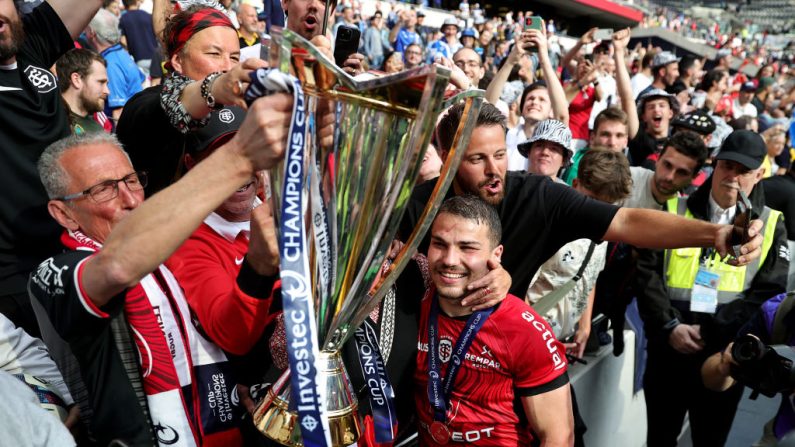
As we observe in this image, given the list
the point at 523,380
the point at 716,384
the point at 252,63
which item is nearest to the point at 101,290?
the point at 252,63

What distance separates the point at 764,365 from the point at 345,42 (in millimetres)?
1810

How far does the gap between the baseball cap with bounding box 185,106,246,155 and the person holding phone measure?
7.99 ft

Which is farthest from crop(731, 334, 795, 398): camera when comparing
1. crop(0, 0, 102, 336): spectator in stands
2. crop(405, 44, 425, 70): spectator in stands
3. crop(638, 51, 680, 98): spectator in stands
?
crop(405, 44, 425, 70): spectator in stands

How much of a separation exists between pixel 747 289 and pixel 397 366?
2161 mm

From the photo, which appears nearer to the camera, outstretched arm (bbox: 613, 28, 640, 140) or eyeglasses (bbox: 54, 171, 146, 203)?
eyeglasses (bbox: 54, 171, 146, 203)

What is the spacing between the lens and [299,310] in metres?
1.11

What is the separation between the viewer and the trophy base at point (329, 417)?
1287 mm

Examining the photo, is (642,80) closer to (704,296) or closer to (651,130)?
(651,130)

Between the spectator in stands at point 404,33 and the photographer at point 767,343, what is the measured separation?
32.9 feet

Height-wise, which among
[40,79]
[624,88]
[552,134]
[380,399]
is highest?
[40,79]

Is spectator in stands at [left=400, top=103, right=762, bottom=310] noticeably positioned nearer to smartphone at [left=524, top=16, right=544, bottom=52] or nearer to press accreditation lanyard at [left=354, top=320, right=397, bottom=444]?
press accreditation lanyard at [left=354, top=320, right=397, bottom=444]

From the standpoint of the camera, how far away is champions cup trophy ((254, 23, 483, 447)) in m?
1.10

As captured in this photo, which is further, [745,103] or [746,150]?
[745,103]

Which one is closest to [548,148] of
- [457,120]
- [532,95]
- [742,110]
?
[532,95]
